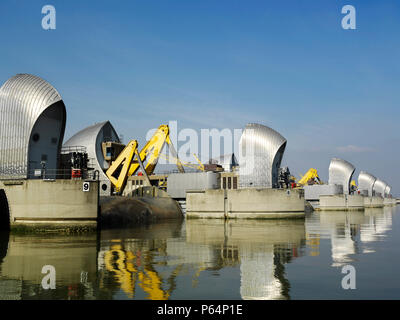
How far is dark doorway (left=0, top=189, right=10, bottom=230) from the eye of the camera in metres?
28.8

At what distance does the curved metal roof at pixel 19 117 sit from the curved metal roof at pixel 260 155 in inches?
1118

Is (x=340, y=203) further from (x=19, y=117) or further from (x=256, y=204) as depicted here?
(x=19, y=117)

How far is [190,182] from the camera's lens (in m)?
58.9

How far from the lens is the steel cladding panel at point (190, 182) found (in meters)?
57.2

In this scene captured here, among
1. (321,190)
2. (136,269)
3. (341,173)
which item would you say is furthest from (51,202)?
(341,173)

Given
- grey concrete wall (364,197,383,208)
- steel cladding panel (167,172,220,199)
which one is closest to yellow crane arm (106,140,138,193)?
steel cladding panel (167,172,220,199)

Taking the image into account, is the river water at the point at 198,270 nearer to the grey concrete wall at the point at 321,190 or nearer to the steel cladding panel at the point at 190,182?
the steel cladding panel at the point at 190,182

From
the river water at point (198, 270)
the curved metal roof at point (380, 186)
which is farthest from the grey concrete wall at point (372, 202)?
the river water at point (198, 270)

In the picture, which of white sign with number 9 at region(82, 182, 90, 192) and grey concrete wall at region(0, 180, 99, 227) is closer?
grey concrete wall at region(0, 180, 99, 227)

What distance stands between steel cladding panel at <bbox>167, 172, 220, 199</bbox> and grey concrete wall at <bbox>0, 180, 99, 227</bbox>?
29881 mm

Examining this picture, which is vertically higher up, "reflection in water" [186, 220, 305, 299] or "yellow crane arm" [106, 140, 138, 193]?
"yellow crane arm" [106, 140, 138, 193]

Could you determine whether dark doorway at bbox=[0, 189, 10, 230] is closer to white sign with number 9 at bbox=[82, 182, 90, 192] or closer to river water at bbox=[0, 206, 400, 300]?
white sign with number 9 at bbox=[82, 182, 90, 192]

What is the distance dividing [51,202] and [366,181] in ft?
460
